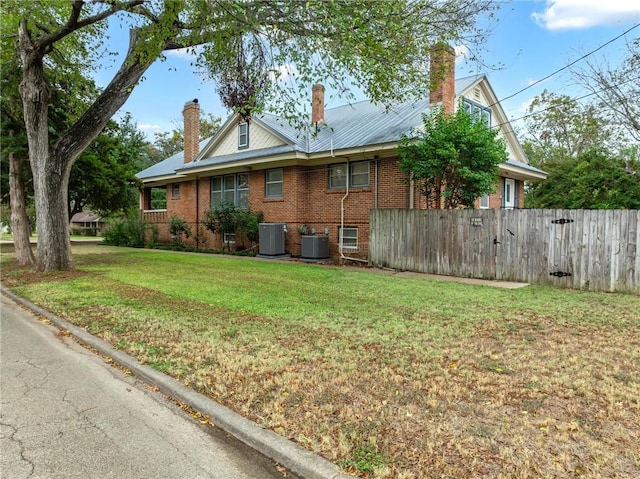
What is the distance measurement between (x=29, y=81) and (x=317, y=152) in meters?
8.37

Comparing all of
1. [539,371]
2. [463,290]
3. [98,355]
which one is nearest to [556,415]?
[539,371]

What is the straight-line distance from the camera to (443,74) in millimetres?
11492

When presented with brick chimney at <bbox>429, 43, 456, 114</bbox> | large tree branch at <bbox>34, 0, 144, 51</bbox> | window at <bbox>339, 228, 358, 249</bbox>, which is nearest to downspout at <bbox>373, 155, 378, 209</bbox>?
window at <bbox>339, 228, 358, 249</bbox>

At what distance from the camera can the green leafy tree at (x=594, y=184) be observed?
2123 cm

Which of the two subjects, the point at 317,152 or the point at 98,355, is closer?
the point at 98,355

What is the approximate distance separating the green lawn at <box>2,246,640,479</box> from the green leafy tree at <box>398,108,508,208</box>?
12.3ft

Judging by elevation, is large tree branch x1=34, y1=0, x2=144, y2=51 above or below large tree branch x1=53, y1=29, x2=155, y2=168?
above

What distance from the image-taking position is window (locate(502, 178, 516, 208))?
18.2m

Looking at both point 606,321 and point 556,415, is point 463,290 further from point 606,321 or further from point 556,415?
point 556,415

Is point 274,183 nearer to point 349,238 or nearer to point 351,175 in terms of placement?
point 351,175

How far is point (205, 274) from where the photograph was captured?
436 inches

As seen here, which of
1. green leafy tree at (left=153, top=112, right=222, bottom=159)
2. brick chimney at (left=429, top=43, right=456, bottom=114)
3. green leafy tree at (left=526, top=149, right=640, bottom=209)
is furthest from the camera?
green leafy tree at (left=153, top=112, right=222, bottom=159)

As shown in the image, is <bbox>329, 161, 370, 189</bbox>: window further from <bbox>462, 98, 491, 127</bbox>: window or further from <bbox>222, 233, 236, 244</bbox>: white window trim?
<bbox>222, 233, 236, 244</bbox>: white window trim

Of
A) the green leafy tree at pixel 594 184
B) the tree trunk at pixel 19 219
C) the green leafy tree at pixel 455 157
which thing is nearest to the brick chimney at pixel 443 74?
the green leafy tree at pixel 455 157
